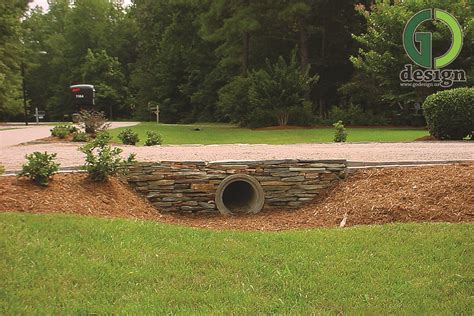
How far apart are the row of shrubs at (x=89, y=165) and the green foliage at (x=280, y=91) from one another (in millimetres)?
17119

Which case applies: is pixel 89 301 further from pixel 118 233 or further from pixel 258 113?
pixel 258 113

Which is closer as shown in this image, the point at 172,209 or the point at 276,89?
the point at 172,209

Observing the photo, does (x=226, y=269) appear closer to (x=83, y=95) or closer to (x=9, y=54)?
(x=83, y=95)

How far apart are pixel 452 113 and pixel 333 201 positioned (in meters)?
7.07

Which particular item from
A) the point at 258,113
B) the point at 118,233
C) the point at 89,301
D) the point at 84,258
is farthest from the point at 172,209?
the point at 258,113

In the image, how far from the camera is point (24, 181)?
253 inches

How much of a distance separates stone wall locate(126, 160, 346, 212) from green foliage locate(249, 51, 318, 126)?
16359 millimetres

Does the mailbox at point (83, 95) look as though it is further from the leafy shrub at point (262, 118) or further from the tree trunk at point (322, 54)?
the tree trunk at point (322, 54)

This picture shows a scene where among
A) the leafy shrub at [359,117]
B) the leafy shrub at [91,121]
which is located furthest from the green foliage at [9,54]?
the leafy shrub at [359,117]

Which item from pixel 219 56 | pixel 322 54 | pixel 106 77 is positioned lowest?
pixel 322 54

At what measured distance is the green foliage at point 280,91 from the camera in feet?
79.8

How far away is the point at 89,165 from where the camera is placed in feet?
23.5

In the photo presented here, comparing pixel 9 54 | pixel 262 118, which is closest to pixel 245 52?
pixel 262 118

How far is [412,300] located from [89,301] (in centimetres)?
232
